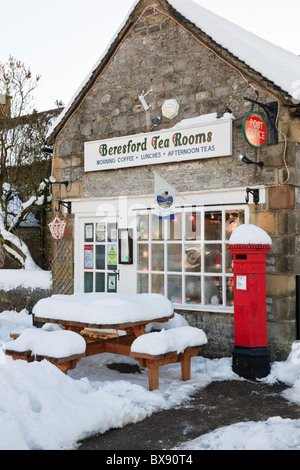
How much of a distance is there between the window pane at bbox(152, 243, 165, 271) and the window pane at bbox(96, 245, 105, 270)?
107 cm

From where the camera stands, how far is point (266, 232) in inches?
267

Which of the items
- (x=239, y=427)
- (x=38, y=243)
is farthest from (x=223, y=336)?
(x=38, y=243)

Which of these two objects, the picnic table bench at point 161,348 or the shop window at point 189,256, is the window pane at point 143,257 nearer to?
the shop window at point 189,256

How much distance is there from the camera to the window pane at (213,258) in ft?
24.3

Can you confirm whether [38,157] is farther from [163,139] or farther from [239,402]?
[239,402]

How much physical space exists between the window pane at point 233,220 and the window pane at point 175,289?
108cm

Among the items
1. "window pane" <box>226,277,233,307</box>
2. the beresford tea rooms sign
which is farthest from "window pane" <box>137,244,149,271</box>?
"window pane" <box>226,277,233,307</box>

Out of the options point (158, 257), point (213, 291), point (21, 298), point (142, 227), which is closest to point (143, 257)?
point (158, 257)

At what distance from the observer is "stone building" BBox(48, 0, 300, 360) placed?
6762 millimetres

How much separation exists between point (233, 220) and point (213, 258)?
0.63 m

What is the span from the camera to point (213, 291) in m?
7.45

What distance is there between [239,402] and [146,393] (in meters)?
0.95

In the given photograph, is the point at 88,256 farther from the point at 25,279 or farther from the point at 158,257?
the point at 25,279

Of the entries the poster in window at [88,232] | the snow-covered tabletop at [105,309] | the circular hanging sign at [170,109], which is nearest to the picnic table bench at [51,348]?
the snow-covered tabletop at [105,309]
